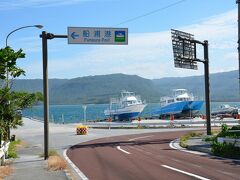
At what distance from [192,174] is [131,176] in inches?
77.0

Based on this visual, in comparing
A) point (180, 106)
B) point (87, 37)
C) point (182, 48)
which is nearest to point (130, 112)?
point (180, 106)

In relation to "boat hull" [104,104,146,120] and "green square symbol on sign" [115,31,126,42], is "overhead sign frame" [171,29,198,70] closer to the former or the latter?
"green square symbol on sign" [115,31,126,42]

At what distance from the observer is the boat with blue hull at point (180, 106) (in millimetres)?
86875

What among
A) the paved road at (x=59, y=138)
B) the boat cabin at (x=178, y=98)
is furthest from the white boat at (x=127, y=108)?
the paved road at (x=59, y=138)

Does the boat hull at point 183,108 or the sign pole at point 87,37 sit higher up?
the sign pole at point 87,37

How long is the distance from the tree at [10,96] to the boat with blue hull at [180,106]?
68.4 m

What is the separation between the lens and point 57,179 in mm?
13750

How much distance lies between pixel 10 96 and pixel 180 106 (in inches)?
2844

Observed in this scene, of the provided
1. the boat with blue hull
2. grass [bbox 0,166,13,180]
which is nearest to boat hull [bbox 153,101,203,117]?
the boat with blue hull

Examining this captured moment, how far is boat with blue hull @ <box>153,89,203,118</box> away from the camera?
86.9m

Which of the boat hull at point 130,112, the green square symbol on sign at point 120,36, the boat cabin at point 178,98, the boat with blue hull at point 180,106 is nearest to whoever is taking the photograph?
the green square symbol on sign at point 120,36

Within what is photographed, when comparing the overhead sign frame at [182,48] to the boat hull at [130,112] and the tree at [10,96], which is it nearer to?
the tree at [10,96]

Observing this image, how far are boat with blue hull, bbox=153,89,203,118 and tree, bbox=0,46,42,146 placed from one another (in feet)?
224

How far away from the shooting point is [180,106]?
8675 centimetres
